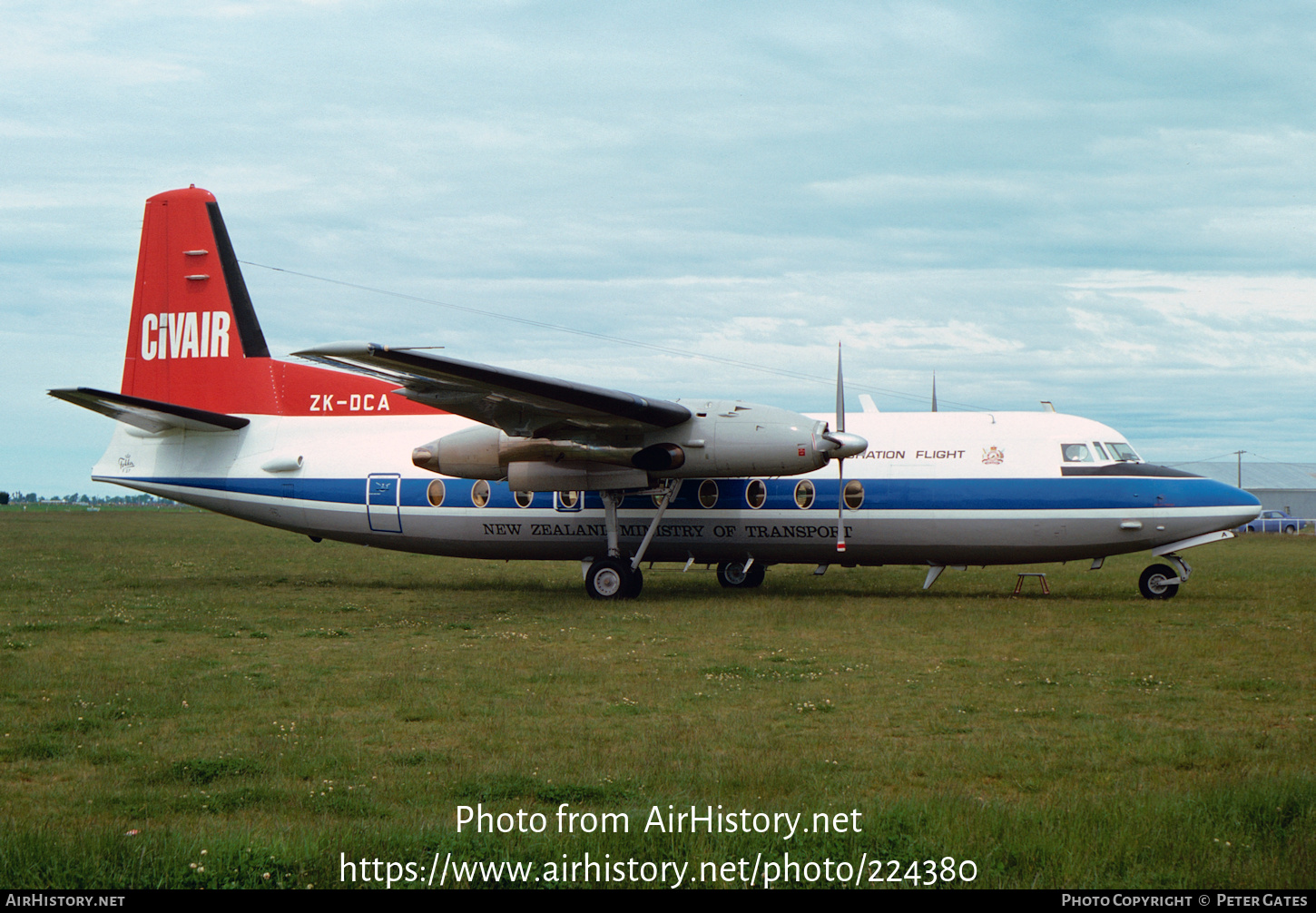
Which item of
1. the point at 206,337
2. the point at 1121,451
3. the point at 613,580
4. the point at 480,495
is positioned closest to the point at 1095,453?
the point at 1121,451

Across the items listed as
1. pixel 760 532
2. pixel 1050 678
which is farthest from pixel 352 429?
pixel 1050 678

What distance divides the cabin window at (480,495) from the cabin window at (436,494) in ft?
2.15

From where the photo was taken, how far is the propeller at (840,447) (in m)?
17.9

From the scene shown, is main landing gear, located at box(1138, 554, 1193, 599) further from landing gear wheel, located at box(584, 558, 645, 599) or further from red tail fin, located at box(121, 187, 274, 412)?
red tail fin, located at box(121, 187, 274, 412)

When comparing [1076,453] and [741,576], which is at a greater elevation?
[1076,453]

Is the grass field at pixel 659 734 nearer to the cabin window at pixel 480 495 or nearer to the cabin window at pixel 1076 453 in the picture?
the cabin window at pixel 1076 453

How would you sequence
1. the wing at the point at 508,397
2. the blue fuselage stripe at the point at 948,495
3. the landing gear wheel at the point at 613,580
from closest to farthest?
the wing at the point at 508,397
the blue fuselage stripe at the point at 948,495
the landing gear wheel at the point at 613,580

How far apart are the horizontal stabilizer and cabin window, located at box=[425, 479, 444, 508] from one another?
178 inches

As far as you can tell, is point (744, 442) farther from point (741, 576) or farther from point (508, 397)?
point (741, 576)

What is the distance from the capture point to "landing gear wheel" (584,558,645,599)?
64.8 feet

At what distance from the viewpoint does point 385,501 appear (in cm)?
2153

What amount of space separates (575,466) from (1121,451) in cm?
999

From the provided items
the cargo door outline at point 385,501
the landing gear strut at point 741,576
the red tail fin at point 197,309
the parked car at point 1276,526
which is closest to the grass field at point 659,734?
the cargo door outline at point 385,501

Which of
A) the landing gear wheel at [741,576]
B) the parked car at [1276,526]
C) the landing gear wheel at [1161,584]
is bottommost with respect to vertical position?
the parked car at [1276,526]
